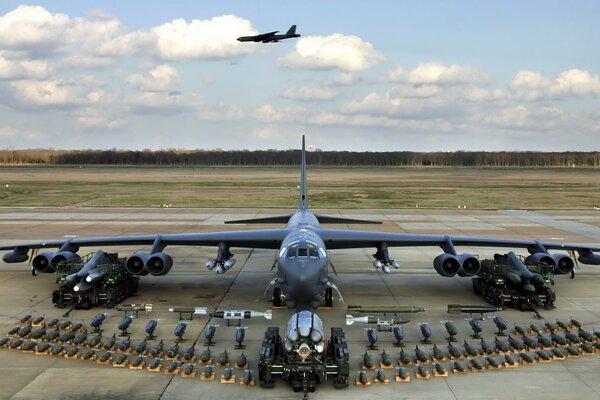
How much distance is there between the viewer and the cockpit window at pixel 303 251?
20.1 m

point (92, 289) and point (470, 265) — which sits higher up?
point (470, 265)

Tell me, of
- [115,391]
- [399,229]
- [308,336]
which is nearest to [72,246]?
[115,391]

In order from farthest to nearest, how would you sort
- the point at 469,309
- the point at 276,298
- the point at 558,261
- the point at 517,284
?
1. the point at 558,261
2. the point at 276,298
3. the point at 517,284
4. the point at 469,309

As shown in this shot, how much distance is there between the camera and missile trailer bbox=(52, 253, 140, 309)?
23.3 meters

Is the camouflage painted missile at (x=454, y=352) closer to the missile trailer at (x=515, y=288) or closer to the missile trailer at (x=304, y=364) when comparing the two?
the missile trailer at (x=304, y=364)

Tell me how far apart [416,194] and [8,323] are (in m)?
67.5

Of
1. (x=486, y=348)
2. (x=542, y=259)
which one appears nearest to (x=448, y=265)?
(x=542, y=259)

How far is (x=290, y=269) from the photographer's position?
19.6 meters

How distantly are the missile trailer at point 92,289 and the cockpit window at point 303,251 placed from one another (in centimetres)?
857

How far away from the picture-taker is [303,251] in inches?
796

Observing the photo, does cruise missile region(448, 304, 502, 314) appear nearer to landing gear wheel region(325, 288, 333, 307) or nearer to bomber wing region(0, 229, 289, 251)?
landing gear wheel region(325, 288, 333, 307)

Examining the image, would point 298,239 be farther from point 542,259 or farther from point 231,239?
point 542,259

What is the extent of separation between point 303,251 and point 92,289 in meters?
9.64

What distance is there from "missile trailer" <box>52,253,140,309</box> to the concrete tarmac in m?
0.55
